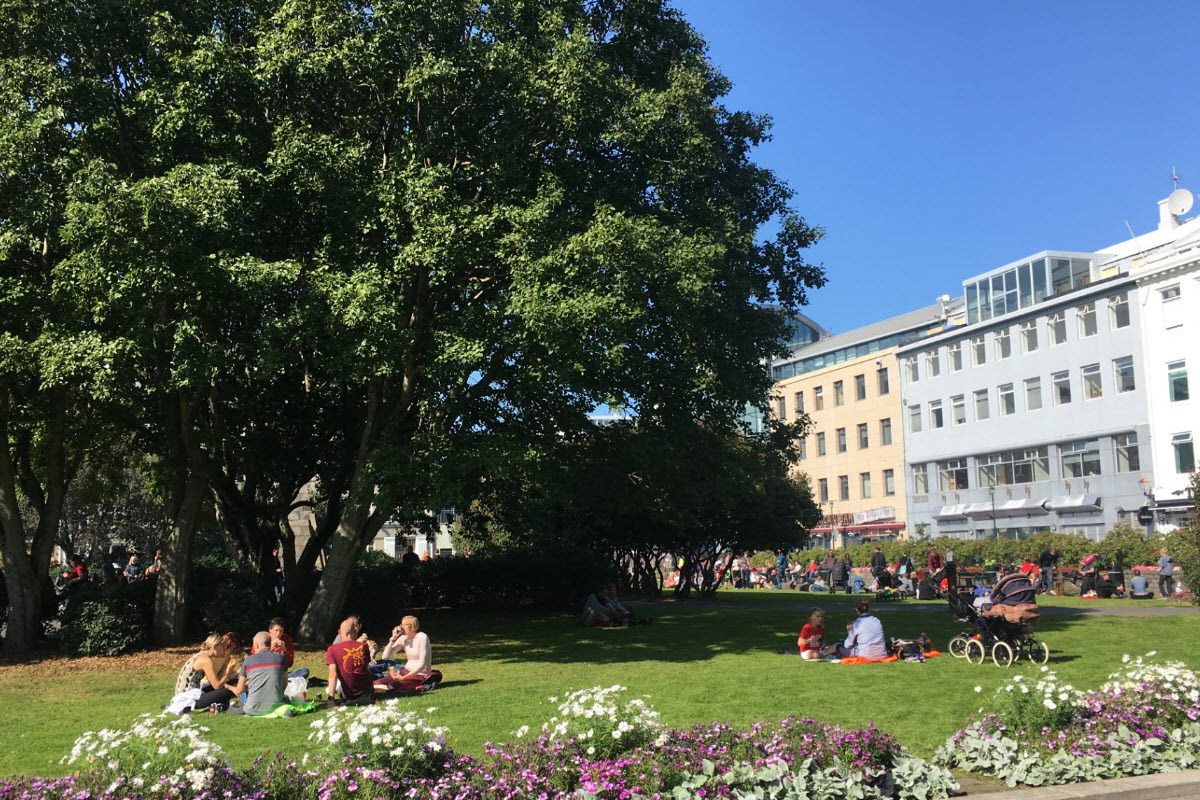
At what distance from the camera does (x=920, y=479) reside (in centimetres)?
6394

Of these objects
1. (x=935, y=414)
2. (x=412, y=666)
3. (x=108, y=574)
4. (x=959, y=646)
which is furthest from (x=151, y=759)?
(x=935, y=414)

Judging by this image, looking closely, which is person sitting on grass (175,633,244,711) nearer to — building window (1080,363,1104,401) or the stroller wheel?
the stroller wheel

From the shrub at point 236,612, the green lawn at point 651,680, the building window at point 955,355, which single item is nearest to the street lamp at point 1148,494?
the building window at point 955,355

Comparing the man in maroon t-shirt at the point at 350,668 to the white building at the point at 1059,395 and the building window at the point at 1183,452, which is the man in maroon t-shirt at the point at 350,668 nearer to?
the white building at the point at 1059,395

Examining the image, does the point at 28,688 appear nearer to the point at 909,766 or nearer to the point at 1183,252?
the point at 909,766

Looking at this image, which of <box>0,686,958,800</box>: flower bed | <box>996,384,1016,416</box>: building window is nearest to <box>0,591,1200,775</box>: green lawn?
<box>0,686,958,800</box>: flower bed

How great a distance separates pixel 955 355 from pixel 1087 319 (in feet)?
34.2

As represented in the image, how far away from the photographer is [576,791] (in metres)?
7.10

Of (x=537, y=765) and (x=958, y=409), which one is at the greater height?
(x=958, y=409)

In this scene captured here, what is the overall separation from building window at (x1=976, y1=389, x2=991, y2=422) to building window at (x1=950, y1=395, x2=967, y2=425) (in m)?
1.23

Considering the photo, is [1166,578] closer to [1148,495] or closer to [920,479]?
[1148,495]

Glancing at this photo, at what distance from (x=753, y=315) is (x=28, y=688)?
1341 cm

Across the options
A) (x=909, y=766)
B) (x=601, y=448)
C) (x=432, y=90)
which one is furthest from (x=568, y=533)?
(x=909, y=766)

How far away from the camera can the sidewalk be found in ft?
25.2
